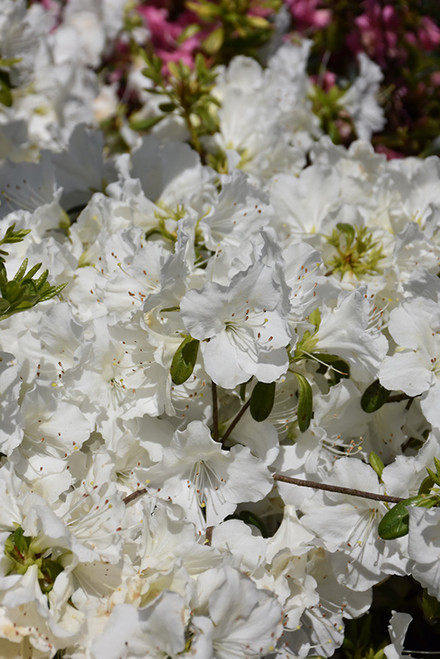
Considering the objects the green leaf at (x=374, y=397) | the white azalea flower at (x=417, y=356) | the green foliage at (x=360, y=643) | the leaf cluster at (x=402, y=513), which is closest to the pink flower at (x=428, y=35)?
the white azalea flower at (x=417, y=356)

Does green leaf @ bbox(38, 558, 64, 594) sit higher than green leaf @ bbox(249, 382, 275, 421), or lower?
lower

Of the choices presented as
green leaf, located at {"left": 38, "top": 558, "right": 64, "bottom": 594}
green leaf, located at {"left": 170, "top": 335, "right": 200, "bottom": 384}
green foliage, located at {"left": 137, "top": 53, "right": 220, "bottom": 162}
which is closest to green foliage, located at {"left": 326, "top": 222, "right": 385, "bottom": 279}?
green leaf, located at {"left": 170, "top": 335, "right": 200, "bottom": 384}

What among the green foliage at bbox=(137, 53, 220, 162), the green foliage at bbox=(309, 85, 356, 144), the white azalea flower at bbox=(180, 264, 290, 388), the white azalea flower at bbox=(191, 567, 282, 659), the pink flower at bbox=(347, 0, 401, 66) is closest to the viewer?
the white azalea flower at bbox=(191, 567, 282, 659)

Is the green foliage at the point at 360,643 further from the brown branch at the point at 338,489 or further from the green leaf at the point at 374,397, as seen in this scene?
the green leaf at the point at 374,397

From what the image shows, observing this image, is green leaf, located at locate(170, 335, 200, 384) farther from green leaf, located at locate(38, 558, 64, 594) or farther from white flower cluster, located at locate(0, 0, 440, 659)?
green leaf, located at locate(38, 558, 64, 594)

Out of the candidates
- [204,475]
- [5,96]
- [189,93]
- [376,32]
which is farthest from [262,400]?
[376,32]

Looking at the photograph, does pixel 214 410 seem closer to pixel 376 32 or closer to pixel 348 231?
pixel 348 231

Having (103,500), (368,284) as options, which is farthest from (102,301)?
(368,284)
